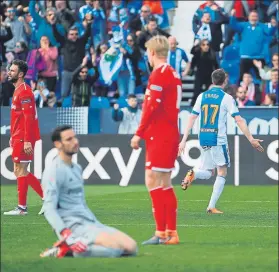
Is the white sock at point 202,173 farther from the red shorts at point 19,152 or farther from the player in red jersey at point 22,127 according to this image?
the red shorts at point 19,152

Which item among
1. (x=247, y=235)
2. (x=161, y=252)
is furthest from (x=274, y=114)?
(x=161, y=252)

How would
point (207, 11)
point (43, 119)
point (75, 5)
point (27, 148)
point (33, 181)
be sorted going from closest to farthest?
1. point (27, 148)
2. point (33, 181)
3. point (43, 119)
4. point (207, 11)
5. point (75, 5)

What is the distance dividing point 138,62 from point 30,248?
1505 cm

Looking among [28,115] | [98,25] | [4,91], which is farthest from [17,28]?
[28,115]

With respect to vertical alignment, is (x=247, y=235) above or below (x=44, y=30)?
below

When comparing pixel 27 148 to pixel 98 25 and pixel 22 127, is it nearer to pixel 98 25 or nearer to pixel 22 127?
pixel 22 127

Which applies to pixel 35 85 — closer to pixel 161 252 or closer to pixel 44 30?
pixel 44 30

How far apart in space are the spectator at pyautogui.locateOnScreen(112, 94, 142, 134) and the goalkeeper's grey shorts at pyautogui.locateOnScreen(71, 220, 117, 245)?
45.8 ft

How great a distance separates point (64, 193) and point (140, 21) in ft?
54.0

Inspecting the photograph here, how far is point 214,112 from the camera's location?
1614 cm

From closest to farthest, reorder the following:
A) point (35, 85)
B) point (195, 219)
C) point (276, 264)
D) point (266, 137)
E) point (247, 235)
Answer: point (276, 264) < point (247, 235) < point (195, 219) < point (266, 137) < point (35, 85)

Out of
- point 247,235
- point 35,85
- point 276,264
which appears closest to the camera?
point 276,264

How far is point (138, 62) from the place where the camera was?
1042 inches

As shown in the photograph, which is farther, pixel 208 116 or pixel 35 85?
pixel 35 85
